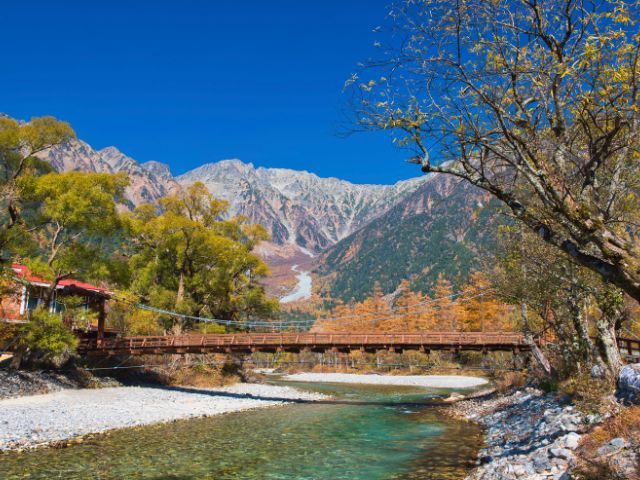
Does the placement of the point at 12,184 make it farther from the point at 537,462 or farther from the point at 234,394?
the point at 537,462

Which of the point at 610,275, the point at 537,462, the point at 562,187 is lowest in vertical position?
the point at 537,462

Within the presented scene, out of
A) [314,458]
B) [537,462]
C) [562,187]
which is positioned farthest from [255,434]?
[562,187]

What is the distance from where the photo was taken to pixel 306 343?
26609mm

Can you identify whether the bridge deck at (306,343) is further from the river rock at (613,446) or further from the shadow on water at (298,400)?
the river rock at (613,446)

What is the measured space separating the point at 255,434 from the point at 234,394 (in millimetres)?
12177

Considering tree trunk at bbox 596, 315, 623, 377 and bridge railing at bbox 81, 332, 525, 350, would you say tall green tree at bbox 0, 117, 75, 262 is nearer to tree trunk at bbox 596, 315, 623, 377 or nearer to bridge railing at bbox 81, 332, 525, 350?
bridge railing at bbox 81, 332, 525, 350

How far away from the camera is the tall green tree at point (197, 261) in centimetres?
3122

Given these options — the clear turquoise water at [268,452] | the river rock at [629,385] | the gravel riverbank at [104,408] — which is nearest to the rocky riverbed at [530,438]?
the clear turquoise water at [268,452]

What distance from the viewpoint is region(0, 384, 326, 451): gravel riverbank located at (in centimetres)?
1378

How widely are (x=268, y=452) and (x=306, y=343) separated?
532 inches

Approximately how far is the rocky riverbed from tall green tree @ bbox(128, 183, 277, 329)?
18203mm

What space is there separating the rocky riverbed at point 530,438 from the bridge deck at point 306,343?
700 centimetres

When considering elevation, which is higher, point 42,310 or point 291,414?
point 42,310

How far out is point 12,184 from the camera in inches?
803
